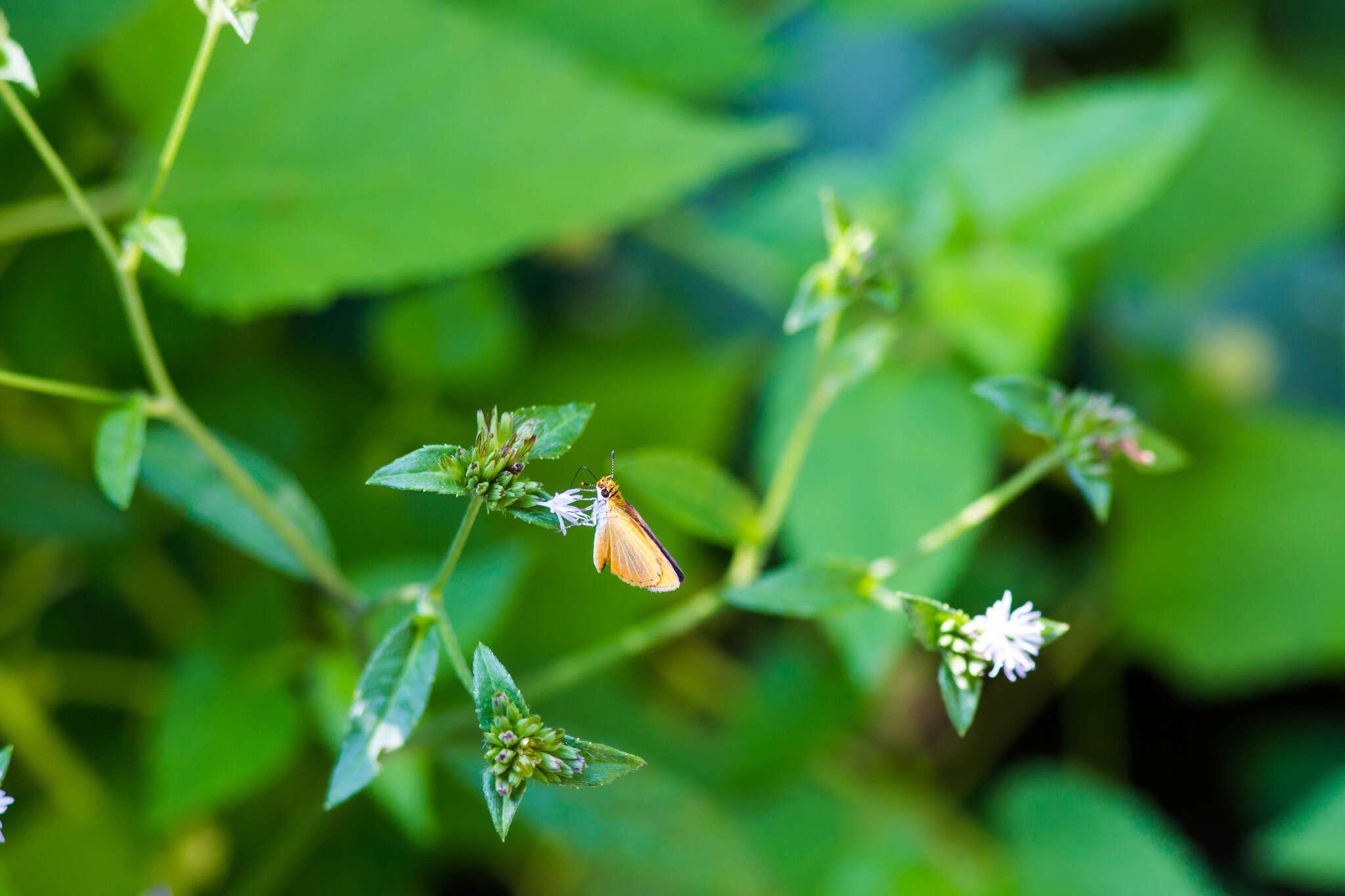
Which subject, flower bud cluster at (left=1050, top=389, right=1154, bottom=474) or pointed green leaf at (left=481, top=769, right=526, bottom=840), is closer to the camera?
pointed green leaf at (left=481, top=769, right=526, bottom=840)

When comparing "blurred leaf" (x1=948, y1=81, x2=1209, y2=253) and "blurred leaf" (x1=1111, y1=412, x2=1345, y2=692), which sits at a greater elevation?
"blurred leaf" (x1=948, y1=81, x2=1209, y2=253)

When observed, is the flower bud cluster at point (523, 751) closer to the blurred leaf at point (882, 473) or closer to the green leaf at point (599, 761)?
the green leaf at point (599, 761)

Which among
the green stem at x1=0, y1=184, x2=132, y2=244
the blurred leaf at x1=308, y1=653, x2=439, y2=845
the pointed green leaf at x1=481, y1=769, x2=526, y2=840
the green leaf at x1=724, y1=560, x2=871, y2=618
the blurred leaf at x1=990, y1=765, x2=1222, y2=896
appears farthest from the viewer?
the blurred leaf at x1=990, y1=765, x2=1222, y2=896

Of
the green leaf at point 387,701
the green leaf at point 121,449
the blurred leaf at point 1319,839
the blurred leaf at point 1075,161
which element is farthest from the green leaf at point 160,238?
the blurred leaf at point 1319,839

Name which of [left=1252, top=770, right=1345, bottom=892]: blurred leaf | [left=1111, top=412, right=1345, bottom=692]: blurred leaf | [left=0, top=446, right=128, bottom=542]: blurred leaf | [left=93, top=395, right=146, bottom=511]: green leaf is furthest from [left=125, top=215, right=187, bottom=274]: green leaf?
[left=1111, top=412, right=1345, bottom=692]: blurred leaf

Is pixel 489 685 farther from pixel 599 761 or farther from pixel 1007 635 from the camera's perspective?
pixel 1007 635

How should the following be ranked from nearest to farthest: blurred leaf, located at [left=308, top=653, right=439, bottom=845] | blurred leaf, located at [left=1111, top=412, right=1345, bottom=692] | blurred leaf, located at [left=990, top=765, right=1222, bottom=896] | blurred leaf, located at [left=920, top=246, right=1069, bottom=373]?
1. blurred leaf, located at [left=308, top=653, right=439, bottom=845]
2. blurred leaf, located at [left=920, top=246, right=1069, bottom=373]
3. blurred leaf, located at [left=990, top=765, right=1222, bottom=896]
4. blurred leaf, located at [left=1111, top=412, right=1345, bottom=692]

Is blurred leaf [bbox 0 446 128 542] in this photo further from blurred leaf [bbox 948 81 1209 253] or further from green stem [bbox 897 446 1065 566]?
blurred leaf [bbox 948 81 1209 253]
